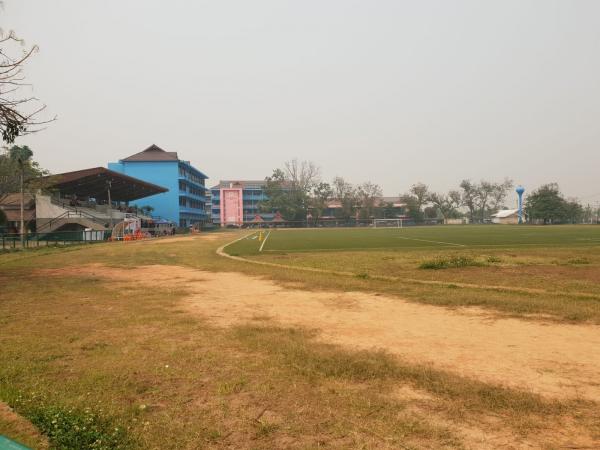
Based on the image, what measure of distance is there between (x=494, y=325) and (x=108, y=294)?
797 cm

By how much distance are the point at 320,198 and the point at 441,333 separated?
95.9m

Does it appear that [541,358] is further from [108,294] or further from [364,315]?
[108,294]

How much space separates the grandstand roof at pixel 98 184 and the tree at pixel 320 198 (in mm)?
45828

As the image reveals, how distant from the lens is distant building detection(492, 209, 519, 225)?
121m

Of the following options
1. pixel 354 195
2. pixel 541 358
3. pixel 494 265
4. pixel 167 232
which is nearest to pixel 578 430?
pixel 541 358

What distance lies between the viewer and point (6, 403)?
341 cm

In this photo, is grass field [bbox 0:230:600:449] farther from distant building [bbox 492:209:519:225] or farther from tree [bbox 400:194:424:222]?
distant building [bbox 492:209:519:225]

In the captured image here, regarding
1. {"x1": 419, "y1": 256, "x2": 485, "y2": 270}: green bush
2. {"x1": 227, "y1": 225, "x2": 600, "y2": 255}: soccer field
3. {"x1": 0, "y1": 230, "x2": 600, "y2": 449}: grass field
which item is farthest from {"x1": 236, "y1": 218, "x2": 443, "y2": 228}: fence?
{"x1": 0, "y1": 230, "x2": 600, "y2": 449}: grass field

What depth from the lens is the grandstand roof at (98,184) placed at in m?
41.0

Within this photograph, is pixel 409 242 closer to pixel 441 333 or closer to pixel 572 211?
pixel 441 333

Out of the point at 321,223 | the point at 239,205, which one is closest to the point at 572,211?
the point at 321,223

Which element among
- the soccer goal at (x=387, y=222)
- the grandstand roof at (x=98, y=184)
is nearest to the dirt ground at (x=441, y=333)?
the grandstand roof at (x=98, y=184)

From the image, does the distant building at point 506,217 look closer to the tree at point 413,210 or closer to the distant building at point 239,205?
the tree at point 413,210

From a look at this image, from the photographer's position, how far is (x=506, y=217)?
123125mm
